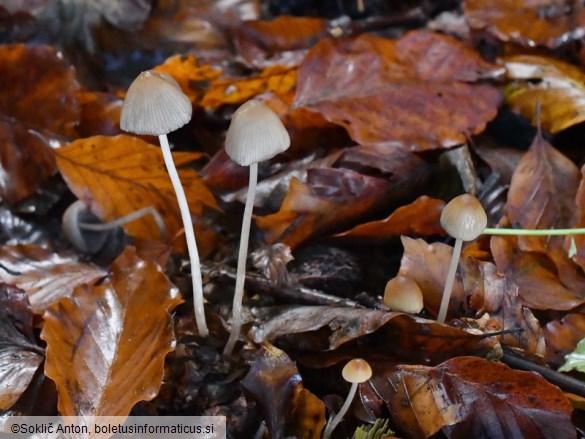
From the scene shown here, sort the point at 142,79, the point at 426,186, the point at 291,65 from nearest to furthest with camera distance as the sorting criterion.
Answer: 1. the point at 142,79
2. the point at 426,186
3. the point at 291,65

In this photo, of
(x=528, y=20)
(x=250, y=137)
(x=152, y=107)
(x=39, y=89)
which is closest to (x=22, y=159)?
(x=39, y=89)

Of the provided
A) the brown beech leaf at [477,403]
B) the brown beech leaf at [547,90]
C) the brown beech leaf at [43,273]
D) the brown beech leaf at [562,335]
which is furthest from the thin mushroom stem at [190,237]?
the brown beech leaf at [547,90]

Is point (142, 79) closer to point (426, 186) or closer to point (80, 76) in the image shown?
point (426, 186)

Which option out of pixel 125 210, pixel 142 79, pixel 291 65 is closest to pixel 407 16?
pixel 291 65

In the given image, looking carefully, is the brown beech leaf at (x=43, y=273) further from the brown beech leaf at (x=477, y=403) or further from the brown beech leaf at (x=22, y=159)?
the brown beech leaf at (x=477, y=403)

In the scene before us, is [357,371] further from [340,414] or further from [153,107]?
[153,107]

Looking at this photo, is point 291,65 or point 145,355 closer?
point 145,355
